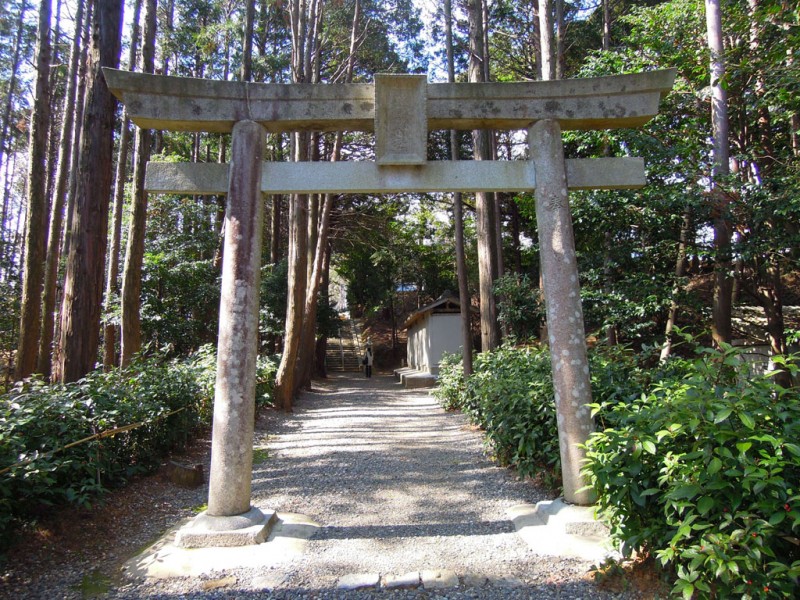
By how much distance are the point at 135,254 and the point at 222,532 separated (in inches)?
253

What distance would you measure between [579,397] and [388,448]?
4.43 m

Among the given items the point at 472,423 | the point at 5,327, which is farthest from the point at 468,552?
the point at 5,327

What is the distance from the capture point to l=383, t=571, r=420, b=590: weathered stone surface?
135 inches

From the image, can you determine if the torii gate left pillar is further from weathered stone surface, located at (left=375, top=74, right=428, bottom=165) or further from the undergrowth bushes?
the undergrowth bushes

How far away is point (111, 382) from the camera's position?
19.2ft

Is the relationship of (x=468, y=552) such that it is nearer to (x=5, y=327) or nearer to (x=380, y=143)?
(x=380, y=143)

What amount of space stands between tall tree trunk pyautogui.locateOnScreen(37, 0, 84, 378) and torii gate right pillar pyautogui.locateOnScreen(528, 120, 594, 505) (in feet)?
37.1

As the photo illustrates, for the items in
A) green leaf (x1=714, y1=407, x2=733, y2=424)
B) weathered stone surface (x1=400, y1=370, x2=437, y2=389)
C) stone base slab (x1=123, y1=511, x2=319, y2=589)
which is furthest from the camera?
weathered stone surface (x1=400, y1=370, x2=437, y2=389)

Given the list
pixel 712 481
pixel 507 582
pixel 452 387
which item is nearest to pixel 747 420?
pixel 712 481

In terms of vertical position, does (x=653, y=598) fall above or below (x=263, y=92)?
below

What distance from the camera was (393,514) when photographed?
5055 mm

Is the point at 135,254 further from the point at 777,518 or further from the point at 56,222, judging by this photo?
the point at 777,518

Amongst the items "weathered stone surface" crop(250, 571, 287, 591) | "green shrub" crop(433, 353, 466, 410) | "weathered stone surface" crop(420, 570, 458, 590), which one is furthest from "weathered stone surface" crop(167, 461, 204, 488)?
"green shrub" crop(433, 353, 466, 410)

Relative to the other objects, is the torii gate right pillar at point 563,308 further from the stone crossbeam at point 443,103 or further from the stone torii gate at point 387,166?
the stone crossbeam at point 443,103
